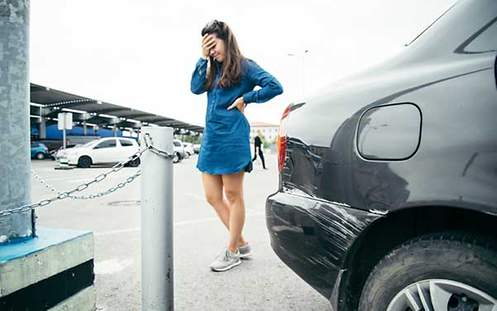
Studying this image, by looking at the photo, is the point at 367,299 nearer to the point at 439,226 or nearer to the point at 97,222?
the point at 439,226

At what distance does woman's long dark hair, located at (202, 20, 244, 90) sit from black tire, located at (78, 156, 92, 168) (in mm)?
16600

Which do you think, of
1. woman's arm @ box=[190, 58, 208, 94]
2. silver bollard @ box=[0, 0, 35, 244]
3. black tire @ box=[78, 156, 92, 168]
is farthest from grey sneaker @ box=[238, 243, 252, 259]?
black tire @ box=[78, 156, 92, 168]

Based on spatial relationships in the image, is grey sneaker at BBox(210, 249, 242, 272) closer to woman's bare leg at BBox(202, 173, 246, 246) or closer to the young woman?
the young woman

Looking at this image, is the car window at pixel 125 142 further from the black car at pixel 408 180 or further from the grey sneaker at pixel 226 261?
the black car at pixel 408 180

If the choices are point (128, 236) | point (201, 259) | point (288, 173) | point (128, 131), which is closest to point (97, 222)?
point (128, 236)

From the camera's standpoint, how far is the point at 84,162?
58.4ft

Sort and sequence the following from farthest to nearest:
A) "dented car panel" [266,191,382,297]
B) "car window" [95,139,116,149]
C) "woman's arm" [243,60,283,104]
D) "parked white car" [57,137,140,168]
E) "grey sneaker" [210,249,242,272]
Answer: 1. "car window" [95,139,116,149]
2. "parked white car" [57,137,140,168]
3. "grey sneaker" [210,249,242,272]
4. "woman's arm" [243,60,283,104]
5. "dented car panel" [266,191,382,297]

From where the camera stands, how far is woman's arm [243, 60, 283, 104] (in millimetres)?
2725

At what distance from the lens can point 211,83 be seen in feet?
9.44

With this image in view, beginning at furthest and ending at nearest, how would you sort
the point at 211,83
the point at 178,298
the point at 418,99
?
the point at 211,83, the point at 178,298, the point at 418,99

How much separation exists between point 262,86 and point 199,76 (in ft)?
1.59

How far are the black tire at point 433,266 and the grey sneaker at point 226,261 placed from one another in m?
1.56

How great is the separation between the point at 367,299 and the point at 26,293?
1410 millimetres

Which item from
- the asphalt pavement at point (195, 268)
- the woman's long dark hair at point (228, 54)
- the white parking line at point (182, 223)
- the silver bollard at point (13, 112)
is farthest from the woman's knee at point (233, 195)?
the white parking line at point (182, 223)
